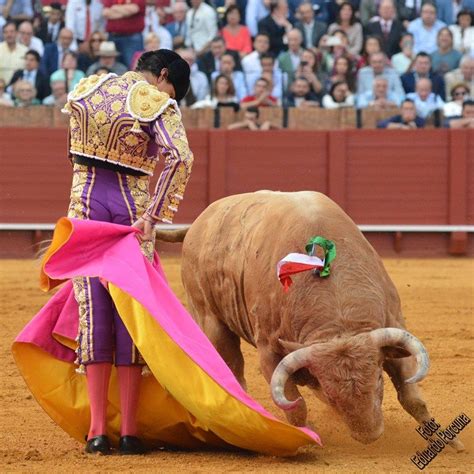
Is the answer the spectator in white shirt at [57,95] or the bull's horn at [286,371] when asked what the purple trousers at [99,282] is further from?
the spectator in white shirt at [57,95]

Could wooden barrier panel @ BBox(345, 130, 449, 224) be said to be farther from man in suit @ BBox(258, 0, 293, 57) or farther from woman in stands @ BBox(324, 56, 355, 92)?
man in suit @ BBox(258, 0, 293, 57)

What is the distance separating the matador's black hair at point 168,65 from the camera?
4004 millimetres

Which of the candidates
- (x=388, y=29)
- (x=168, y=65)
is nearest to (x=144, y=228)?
(x=168, y=65)

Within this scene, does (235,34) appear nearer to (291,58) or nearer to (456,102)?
(291,58)

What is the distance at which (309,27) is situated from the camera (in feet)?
35.5

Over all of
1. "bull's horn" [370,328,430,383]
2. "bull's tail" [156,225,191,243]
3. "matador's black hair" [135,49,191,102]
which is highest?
"matador's black hair" [135,49,191,102]

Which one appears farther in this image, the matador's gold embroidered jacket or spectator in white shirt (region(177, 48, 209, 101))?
spectator in white shirt (region(177, 48, 209, 101))

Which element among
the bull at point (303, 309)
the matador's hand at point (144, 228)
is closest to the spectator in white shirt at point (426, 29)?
the bull at point (303, 309)

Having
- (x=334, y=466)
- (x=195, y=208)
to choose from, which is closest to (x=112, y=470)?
(x=334, y=466)

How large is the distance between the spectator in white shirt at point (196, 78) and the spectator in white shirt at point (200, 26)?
0.21 meters

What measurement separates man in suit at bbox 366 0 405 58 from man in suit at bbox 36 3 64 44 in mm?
2846

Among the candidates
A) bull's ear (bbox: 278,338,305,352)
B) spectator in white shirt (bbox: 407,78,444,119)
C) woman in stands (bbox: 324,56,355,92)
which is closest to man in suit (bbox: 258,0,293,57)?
woman in stands (bbox: 324,56,355,92)

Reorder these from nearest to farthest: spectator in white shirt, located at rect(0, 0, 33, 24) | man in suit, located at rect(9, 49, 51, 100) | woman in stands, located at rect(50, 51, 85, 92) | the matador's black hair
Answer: the matador's black hair → woman in stands, located at rect(50, 51, 85, 92) → man in suit, located at rect(9, 49, 51, 100) → spectator in white shirt, located at rect(0, 0, 33, 24)

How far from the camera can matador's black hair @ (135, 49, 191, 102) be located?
400cm
